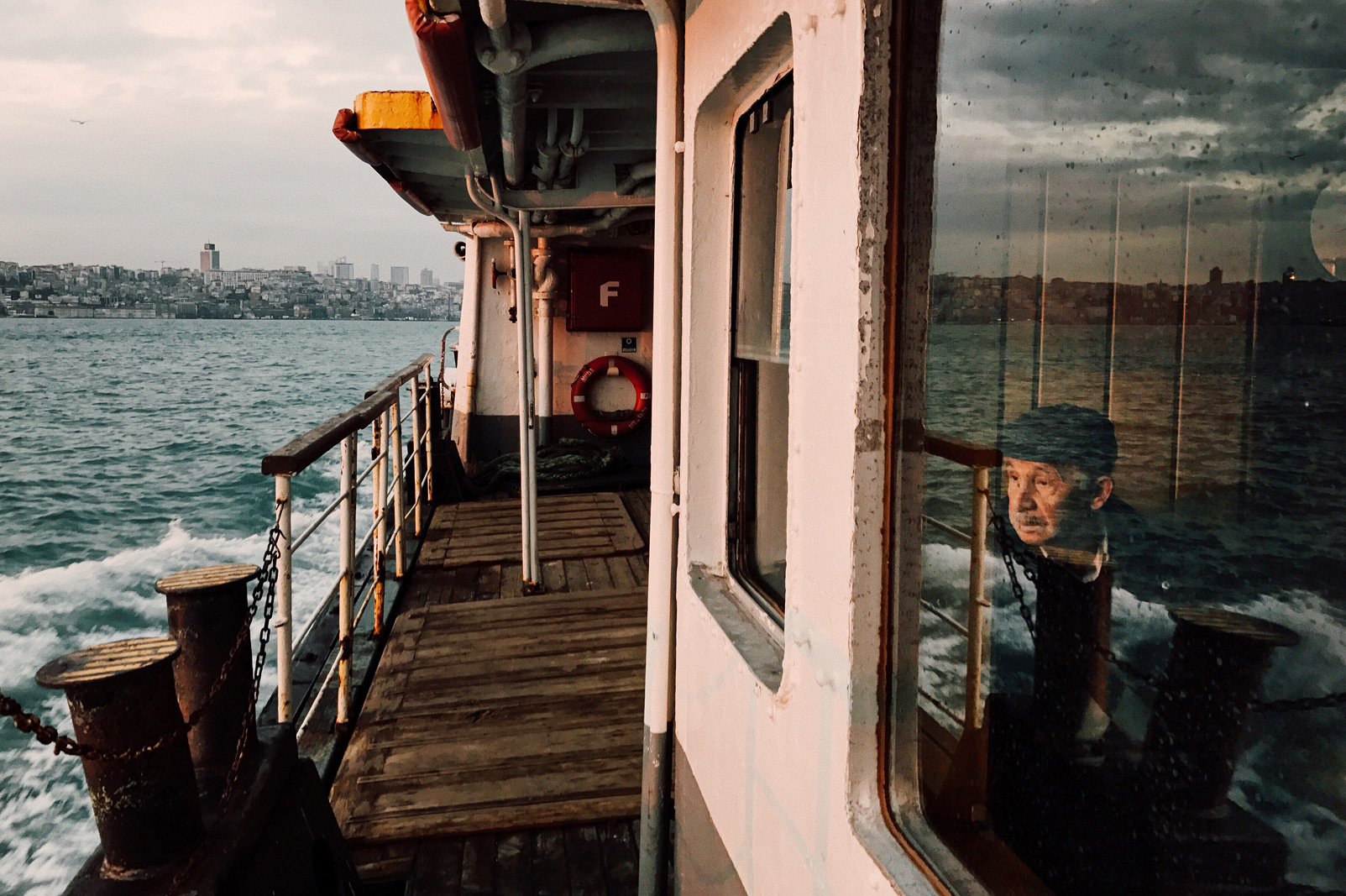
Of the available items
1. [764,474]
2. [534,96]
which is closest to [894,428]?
[764,474]

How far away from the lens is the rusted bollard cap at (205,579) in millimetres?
1694

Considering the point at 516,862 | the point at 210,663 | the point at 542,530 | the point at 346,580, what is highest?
the point at 210,663

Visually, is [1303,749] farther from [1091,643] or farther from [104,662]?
[104,662]

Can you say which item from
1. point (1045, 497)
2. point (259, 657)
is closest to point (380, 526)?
point (259, 657)

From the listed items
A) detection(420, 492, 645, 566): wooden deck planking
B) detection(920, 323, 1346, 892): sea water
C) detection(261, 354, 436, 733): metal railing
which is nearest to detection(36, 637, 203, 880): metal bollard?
detection(261, 354, 436, 733): metal railing

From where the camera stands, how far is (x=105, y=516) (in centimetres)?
1375

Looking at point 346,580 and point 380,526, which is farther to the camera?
point 380,526

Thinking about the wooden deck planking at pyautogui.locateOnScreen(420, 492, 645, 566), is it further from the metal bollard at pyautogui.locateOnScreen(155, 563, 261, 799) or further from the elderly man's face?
the elderly man's face

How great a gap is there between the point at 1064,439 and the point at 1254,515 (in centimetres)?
18

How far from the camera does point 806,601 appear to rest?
3.76 ft

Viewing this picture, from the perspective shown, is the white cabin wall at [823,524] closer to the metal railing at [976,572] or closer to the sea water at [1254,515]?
the metal railing at [976,572]

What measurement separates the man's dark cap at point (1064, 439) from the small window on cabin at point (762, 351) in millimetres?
776

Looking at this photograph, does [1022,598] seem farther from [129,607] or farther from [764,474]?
[129,607]

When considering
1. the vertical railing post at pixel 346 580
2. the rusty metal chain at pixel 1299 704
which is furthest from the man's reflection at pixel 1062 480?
the vertical railing post at pixel 346 580
